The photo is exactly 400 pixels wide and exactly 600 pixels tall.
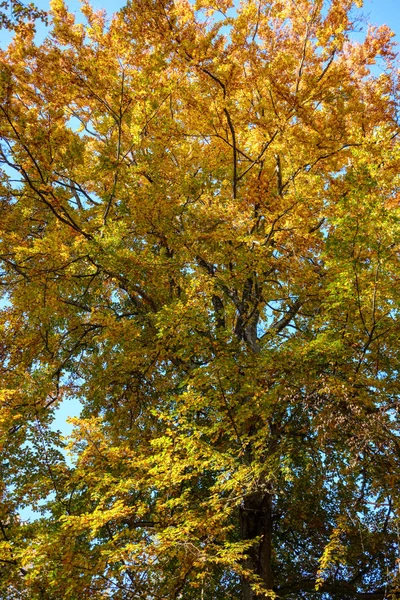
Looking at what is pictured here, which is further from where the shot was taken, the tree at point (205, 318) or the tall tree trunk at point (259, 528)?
the tall tree trunk at point (259, 528)

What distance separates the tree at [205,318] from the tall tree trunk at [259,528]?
0.12 feet

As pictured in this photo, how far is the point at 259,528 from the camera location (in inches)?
235

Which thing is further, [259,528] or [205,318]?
[259,528]

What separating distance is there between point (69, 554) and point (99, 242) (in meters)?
3.07

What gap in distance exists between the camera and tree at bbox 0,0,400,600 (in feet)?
14.6

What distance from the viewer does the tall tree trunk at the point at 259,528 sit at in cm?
564

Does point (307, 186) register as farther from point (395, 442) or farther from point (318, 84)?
point (395, 442)

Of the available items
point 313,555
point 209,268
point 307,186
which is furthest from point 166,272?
point 313,555

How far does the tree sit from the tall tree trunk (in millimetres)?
35

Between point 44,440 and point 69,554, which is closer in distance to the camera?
point 69,554

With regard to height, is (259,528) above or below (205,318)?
below

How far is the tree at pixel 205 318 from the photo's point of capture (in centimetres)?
446

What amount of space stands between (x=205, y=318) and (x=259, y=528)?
9.30 feet

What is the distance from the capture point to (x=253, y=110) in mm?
7793
